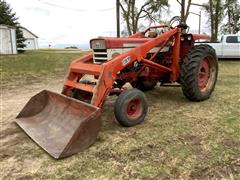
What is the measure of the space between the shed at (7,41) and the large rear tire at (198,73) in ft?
59.0

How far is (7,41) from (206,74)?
18195 mm

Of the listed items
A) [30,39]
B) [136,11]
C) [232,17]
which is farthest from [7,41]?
[30,39]

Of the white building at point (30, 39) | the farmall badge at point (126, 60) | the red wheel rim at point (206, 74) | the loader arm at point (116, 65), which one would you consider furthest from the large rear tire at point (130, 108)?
the white building at point (30, 39)

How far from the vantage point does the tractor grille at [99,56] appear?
17.3 feet

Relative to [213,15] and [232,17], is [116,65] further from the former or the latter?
[232,17]

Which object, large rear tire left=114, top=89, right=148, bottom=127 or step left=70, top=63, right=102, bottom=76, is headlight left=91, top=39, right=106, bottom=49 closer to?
step left=70, top=63, right=102, bottom=76

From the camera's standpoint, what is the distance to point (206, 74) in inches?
256

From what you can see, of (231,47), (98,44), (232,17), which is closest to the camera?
(98,44)

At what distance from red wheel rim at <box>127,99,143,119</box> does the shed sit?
1855cm

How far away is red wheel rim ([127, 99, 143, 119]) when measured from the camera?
486cm

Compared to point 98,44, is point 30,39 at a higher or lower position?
higher

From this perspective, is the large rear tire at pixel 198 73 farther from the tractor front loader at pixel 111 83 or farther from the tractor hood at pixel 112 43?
the tractor hood at pixel 112 43

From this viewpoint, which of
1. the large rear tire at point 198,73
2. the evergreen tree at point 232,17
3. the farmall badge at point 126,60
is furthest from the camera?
the evergreen tree at point 232,17

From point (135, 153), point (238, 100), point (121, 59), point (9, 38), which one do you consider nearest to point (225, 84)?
point (238, 100)
